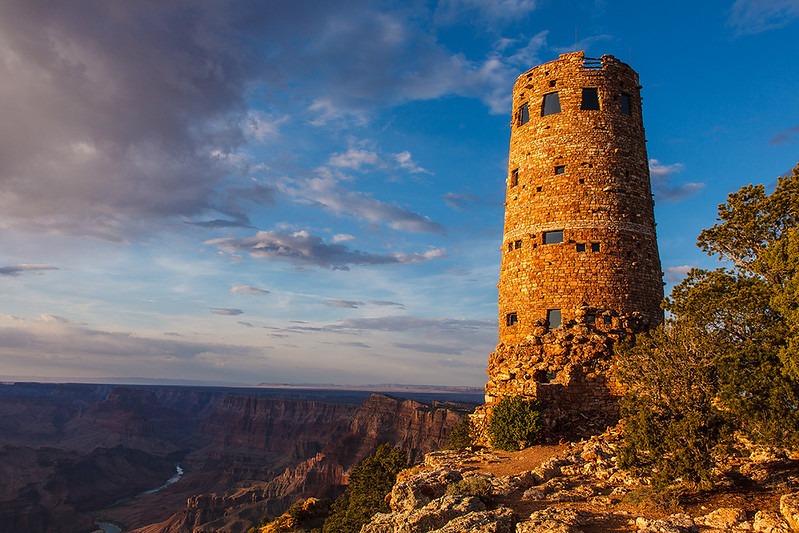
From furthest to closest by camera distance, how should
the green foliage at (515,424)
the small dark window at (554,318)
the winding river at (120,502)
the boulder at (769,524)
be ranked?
1. the winding river at (120,502)
2. the small dark window at (554,318)
3. the green foliage at (515,424)
4. the boulder at (769,524)

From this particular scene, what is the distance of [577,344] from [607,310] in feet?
7.99

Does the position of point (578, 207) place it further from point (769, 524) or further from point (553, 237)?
point (769, 524)

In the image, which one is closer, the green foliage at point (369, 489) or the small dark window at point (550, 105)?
the green foliage at point (369, 489)

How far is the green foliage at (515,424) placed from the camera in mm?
22031

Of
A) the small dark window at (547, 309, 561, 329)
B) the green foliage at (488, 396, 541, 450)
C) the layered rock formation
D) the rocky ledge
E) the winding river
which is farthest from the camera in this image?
the winding river

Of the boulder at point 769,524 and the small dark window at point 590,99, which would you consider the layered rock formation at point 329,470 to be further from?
the boulder at point 769,524

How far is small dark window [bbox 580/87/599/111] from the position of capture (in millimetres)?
27891

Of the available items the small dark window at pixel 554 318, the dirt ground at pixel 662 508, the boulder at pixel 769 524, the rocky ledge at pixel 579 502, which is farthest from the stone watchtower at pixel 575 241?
the boulder at pixel 769 524

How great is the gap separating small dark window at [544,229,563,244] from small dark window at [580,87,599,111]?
6.62 meters

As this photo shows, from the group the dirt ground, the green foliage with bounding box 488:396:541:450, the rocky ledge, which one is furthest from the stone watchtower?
the dirt ground

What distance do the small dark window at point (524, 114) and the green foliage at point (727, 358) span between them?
14054mm

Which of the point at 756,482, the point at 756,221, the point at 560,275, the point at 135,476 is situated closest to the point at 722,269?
the point at 756,221

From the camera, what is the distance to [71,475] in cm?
14438

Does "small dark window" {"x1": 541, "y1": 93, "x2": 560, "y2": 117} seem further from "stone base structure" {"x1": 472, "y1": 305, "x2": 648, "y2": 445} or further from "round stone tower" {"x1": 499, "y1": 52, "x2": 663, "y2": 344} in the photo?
"stone base structure" {"x1": 472, "y1": 305, "x2": 648, "y2": 445}
